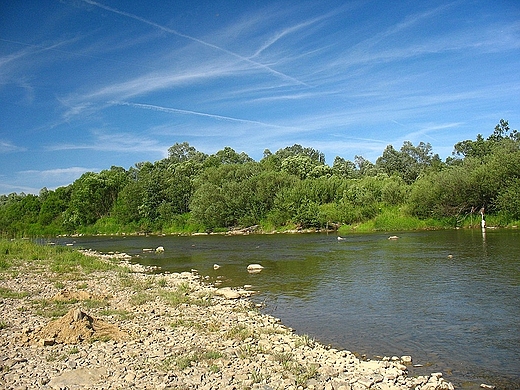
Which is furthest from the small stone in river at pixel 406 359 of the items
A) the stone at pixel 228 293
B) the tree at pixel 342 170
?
the tree at pixel 342 170

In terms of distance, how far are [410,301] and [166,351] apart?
1191cm

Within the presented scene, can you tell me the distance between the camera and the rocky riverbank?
9.95 m

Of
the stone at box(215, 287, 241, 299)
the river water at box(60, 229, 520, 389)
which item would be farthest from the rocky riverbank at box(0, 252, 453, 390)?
the river water at box(60, 229, 520, 389)

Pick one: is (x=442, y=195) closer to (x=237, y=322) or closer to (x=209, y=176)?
(x=209, y=176)

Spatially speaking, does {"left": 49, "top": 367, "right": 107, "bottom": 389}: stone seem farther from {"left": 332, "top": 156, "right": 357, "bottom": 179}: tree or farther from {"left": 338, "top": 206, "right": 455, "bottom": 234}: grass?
{"left": 332, "top": 156, "right": 357, "bottom": 179}: tree

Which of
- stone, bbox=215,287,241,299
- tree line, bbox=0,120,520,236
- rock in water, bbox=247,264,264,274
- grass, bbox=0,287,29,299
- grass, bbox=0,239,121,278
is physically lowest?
stone, bbox=215,287,241,299

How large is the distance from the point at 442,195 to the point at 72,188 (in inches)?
3748

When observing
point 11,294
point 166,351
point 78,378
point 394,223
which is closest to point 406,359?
point 166,351

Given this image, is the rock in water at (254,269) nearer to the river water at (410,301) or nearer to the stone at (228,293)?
the river water at (410,301)

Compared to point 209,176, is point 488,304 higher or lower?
lower

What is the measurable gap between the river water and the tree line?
30.0 m

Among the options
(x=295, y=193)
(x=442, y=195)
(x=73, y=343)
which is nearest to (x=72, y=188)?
(x=295, y=193)

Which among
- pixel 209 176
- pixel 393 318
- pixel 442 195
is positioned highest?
pixel 209 176

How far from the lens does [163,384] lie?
9.68m
